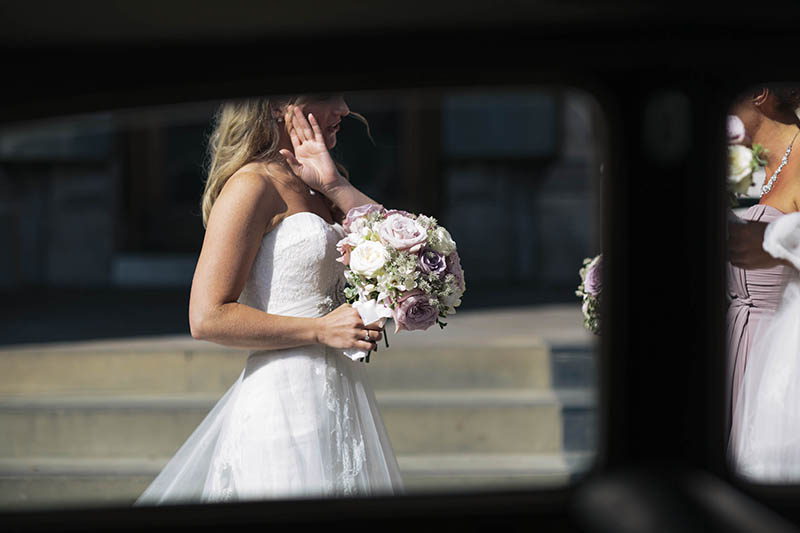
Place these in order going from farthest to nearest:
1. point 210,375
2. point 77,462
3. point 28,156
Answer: point 28,156 → point 210,375 → point 77,462

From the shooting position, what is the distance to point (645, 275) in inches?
35.1

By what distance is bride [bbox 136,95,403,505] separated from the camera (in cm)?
225

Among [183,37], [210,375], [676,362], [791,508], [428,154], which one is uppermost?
[428,154]

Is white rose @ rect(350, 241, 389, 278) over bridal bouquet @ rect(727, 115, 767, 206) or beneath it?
beneath

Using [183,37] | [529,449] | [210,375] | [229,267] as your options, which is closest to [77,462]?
[210,375]

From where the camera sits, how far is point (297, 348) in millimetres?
2408

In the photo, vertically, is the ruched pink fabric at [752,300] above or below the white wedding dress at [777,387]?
above

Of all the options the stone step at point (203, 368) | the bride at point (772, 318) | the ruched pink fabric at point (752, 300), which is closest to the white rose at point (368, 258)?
the bride at point (772, 318)

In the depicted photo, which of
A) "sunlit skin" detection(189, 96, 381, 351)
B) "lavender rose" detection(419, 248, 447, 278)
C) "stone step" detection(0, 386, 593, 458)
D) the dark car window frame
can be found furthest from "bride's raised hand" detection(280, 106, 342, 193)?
"stone step" detection(0, 386, 593, 458)

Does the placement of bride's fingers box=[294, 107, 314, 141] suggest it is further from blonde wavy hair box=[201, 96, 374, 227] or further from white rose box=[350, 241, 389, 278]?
white rose box=[350, 241, 389, 278]

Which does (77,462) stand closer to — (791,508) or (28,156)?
(791,508)

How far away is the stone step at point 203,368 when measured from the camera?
521cm

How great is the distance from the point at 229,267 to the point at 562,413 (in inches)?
120

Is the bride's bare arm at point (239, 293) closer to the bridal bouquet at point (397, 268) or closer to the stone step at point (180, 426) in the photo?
the bridal bouquet at point (397, 268)
